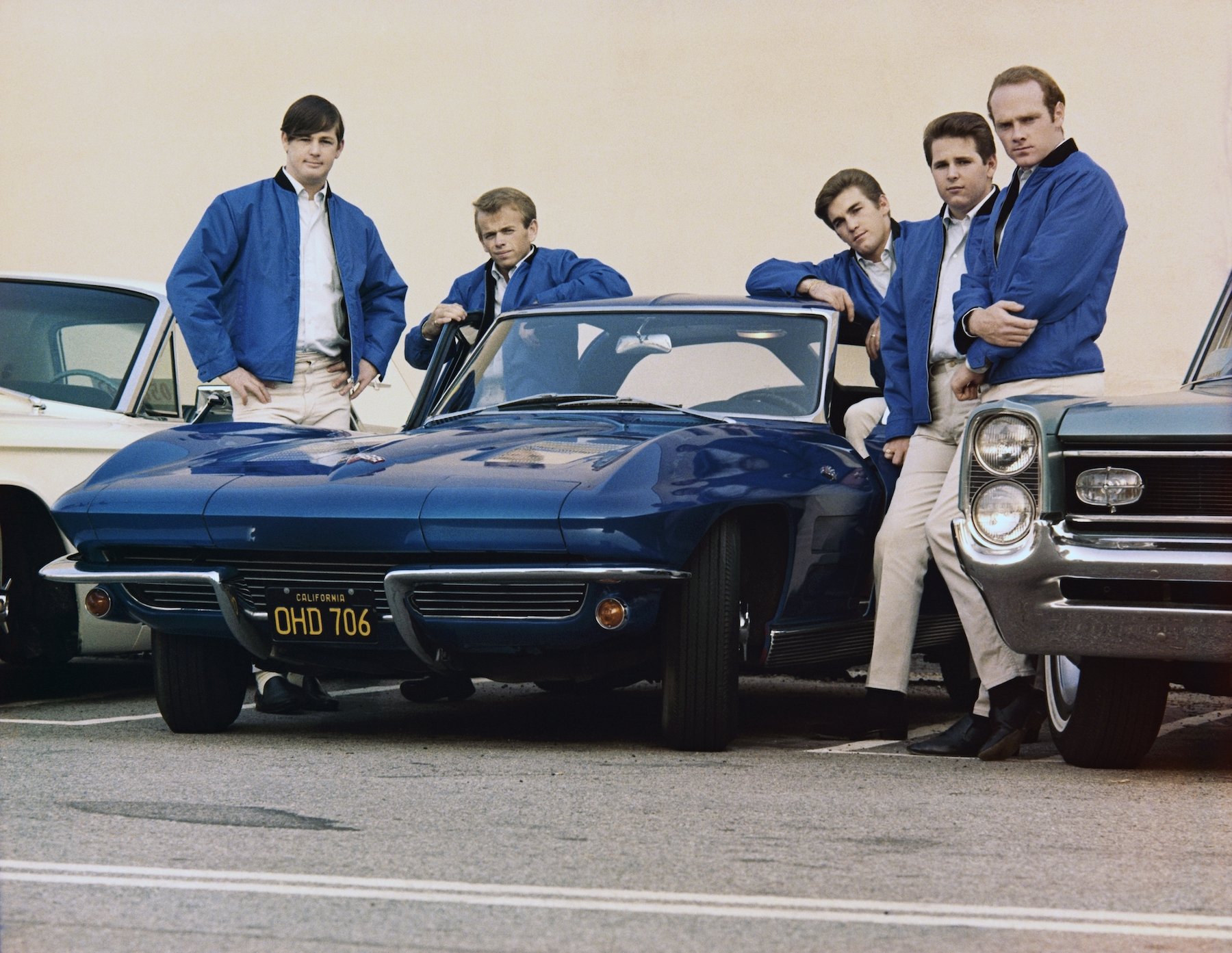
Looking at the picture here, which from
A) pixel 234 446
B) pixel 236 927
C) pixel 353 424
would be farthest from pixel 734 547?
pixel 353 424

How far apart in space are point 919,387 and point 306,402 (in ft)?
7.47

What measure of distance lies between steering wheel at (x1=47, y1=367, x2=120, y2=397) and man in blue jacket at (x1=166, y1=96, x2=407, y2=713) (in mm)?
616

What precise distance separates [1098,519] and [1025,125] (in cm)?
143

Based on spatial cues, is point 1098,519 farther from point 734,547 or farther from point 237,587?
point 237,587

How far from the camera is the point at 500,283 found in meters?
7.70

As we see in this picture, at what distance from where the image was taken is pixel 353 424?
26.7ft

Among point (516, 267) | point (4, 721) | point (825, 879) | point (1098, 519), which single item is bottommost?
point (4, 721)

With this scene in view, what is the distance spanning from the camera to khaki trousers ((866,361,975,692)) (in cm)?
575

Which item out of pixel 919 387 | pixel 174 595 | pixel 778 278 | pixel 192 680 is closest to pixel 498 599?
pixel 174 595

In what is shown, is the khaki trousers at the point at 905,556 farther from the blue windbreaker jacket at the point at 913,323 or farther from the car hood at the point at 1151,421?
→ the car hood at the point at 1151,421

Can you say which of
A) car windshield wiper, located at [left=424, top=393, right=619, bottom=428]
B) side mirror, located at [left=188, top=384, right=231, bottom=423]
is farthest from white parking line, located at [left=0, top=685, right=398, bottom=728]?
car windshield wiper, located at [left=424, top=393, right=619, bottom=428]

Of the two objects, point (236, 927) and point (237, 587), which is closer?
point (236, 927)

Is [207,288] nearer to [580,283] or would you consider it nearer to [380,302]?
[380,302]

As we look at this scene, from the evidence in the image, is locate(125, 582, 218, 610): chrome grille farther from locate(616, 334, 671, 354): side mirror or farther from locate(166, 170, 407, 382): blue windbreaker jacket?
locate(616, 334, 671, 354): side mirror
